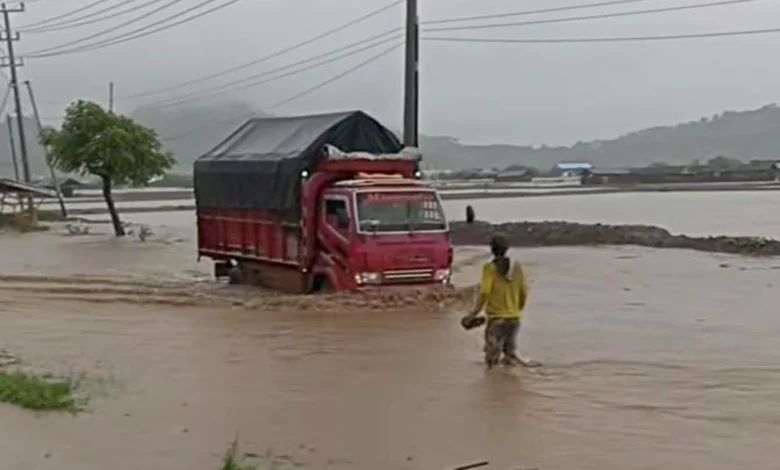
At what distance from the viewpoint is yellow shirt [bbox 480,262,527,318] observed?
13.2 m

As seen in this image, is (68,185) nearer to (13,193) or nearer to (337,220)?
(13,193)

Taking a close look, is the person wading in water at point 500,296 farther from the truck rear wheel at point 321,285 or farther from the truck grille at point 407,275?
the truck rear wheel at point 321,285

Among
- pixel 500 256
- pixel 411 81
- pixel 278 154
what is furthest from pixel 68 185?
pixel 500 256

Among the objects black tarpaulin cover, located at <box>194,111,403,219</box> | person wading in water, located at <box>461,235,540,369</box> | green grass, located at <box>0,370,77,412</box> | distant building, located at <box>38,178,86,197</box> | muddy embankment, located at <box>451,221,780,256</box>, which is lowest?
distant building, located at <box>38,178,86,197</box>

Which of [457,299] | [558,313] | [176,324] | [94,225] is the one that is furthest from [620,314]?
[94,225]

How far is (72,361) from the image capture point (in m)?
15.0

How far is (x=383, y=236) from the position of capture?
19031 millimetres

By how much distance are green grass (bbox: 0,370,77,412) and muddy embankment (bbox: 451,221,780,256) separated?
23653mm

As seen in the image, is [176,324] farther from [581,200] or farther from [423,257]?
[581,200]

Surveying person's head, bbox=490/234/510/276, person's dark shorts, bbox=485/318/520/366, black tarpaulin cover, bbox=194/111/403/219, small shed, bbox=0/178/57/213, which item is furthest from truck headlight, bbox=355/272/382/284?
small shed, bbox=0/178/57/213

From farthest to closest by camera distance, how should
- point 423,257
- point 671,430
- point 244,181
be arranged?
1. point 244,181
2. point 423,257
3. point 671,430

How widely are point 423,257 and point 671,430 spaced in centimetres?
838

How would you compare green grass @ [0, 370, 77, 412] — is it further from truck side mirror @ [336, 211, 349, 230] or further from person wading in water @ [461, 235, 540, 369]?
truck side mirror @ [336, 211, 349, 230]

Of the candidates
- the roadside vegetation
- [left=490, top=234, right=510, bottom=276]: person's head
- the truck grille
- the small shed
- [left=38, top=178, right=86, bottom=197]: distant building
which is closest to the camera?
[left=490, top=234, right=510, bottom=276]: person's head
